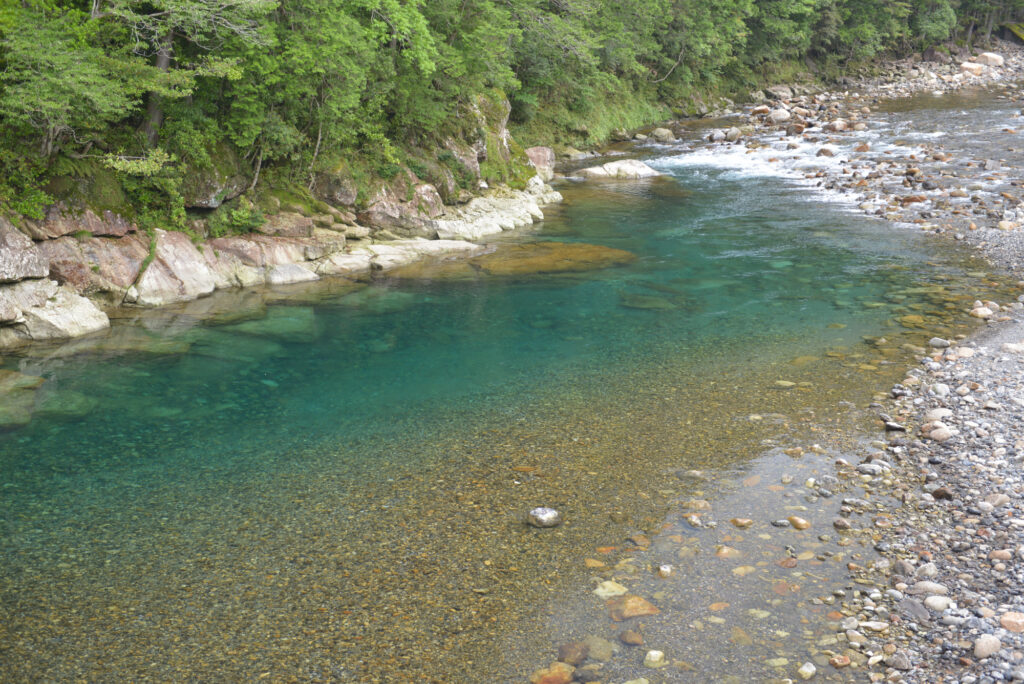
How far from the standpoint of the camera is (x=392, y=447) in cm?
946

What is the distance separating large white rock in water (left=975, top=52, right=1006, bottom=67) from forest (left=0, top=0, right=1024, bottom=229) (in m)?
47.7

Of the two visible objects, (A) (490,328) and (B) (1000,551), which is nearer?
(B) (1000,551)

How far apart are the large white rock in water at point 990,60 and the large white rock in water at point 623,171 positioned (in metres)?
49.3

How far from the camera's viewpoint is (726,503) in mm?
7910

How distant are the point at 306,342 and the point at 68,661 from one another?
8.13 metres

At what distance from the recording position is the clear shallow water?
622cm

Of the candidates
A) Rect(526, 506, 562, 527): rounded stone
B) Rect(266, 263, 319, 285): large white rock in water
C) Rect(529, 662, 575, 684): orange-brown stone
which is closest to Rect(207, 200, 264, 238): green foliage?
Rect(266, 263, 319, 285): large white rock in water

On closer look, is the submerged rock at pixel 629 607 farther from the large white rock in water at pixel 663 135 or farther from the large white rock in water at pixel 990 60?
the large white rock in water at pixel 990 60

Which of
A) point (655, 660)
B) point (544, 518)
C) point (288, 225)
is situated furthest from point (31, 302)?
point (655, 660)

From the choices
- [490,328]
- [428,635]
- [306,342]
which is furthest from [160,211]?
[428,635]

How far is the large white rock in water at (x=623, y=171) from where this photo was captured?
30203mm

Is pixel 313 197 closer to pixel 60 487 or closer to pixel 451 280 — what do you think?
pixel 451 280

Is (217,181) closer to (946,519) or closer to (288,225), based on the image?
(288,225)

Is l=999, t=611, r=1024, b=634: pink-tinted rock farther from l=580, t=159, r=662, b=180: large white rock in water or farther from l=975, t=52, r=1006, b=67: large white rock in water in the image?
l=975, t=52, r=1006, b=67: large white rock in water
